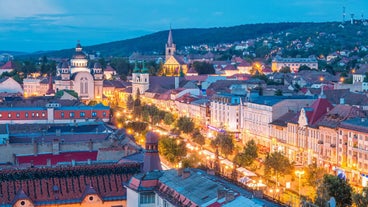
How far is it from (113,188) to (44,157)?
63.3ft

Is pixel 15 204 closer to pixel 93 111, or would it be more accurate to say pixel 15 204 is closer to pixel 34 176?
pixel 34 176

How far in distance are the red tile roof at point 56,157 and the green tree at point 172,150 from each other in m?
10.6

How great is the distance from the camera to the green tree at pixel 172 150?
254 feet

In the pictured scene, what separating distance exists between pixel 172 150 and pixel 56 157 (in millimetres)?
15080

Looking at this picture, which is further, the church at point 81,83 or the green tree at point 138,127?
the church at point 81,83

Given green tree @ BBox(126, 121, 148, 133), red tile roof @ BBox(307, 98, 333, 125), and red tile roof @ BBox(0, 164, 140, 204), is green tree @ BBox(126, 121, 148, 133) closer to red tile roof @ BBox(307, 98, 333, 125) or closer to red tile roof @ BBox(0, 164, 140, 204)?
red tile roof @ BBox(307, 98, 333, 125)

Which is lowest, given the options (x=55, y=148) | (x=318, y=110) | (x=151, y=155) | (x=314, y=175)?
(x=314, y=175)

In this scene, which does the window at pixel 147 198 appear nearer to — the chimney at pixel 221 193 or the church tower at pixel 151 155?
the church tower at pixel 151 155

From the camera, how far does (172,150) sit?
78500 millimetres

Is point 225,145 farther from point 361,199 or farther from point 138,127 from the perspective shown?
point 361,199

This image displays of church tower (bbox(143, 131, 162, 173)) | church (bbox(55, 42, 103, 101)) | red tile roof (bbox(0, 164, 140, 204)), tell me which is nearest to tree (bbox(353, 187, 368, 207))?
church tower (bbox(143, 131, 162, 173))

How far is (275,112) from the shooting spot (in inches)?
3826

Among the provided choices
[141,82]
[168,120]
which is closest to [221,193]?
[168,120]

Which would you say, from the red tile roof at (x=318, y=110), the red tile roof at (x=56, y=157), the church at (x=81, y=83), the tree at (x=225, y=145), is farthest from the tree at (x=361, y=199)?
the church at (x=81, y=83)
